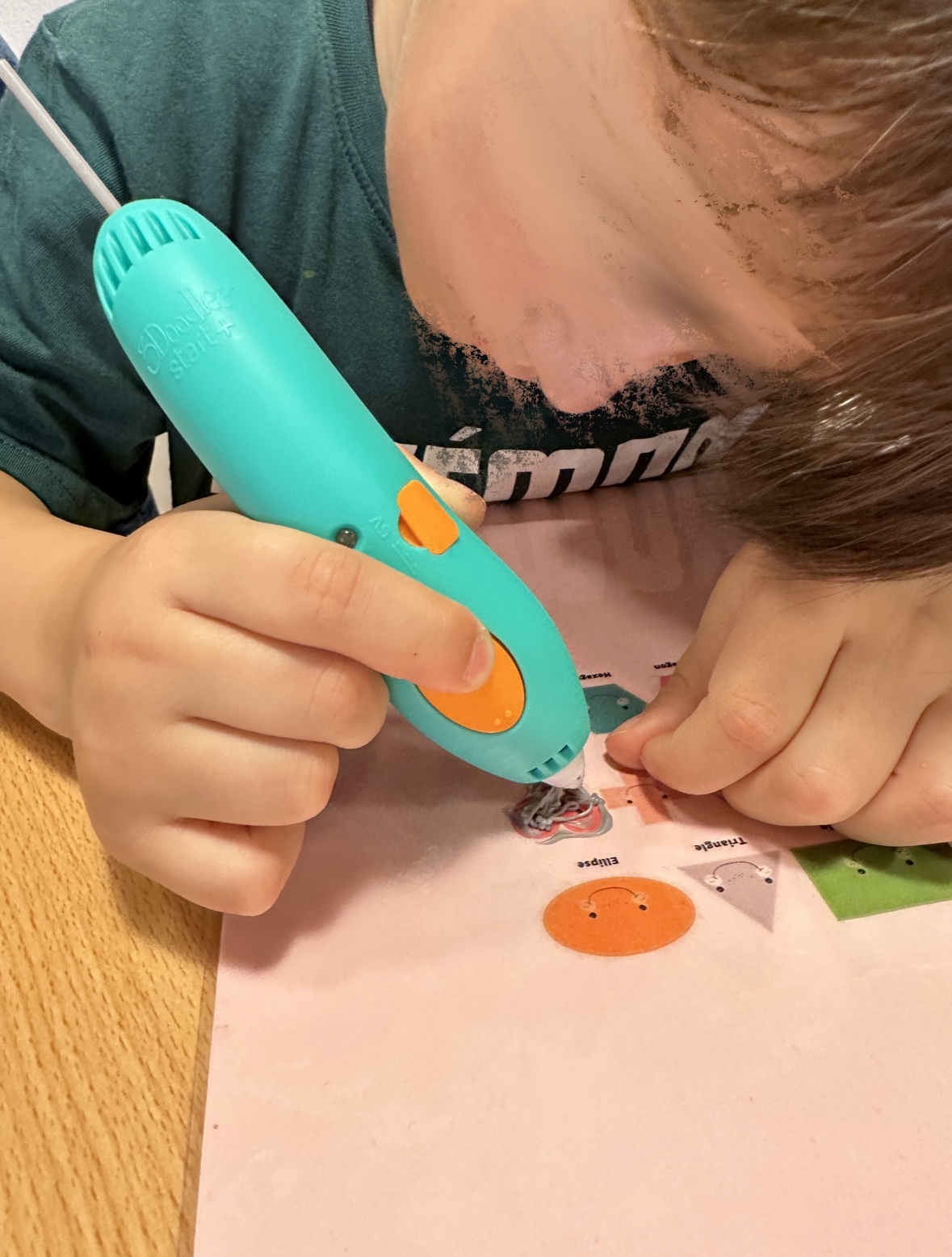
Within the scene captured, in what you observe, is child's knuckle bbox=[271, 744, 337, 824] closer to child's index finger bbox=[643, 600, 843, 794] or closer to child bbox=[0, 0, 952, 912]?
child bbox=[0, 0, 952, 912]

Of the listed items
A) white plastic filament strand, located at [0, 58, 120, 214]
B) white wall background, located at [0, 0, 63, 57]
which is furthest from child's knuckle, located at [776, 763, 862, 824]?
white wall background, located at [0, 0, 63, 57]

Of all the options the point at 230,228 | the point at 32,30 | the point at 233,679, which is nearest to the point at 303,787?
the point at 233,679

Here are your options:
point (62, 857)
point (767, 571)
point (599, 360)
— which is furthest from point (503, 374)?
point (62, 857)

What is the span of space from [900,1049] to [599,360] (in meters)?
0.27

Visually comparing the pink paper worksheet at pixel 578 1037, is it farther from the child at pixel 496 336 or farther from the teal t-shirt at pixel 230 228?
the teal t-shirt at pixel 230 228

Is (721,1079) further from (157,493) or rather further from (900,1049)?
(157,493)

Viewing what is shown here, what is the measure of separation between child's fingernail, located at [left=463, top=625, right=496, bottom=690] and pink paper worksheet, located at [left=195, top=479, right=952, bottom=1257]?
0.07 metres

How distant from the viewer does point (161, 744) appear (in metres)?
0.28

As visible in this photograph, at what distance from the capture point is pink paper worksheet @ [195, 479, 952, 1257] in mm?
215

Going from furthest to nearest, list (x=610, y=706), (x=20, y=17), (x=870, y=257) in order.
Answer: (x=20, y=17) → (x=610, y=706) → (x=870, y=257)

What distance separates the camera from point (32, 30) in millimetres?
598

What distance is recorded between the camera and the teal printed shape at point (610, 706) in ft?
1.16

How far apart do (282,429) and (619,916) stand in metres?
0.18

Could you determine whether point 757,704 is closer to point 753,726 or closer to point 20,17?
point 753,726
